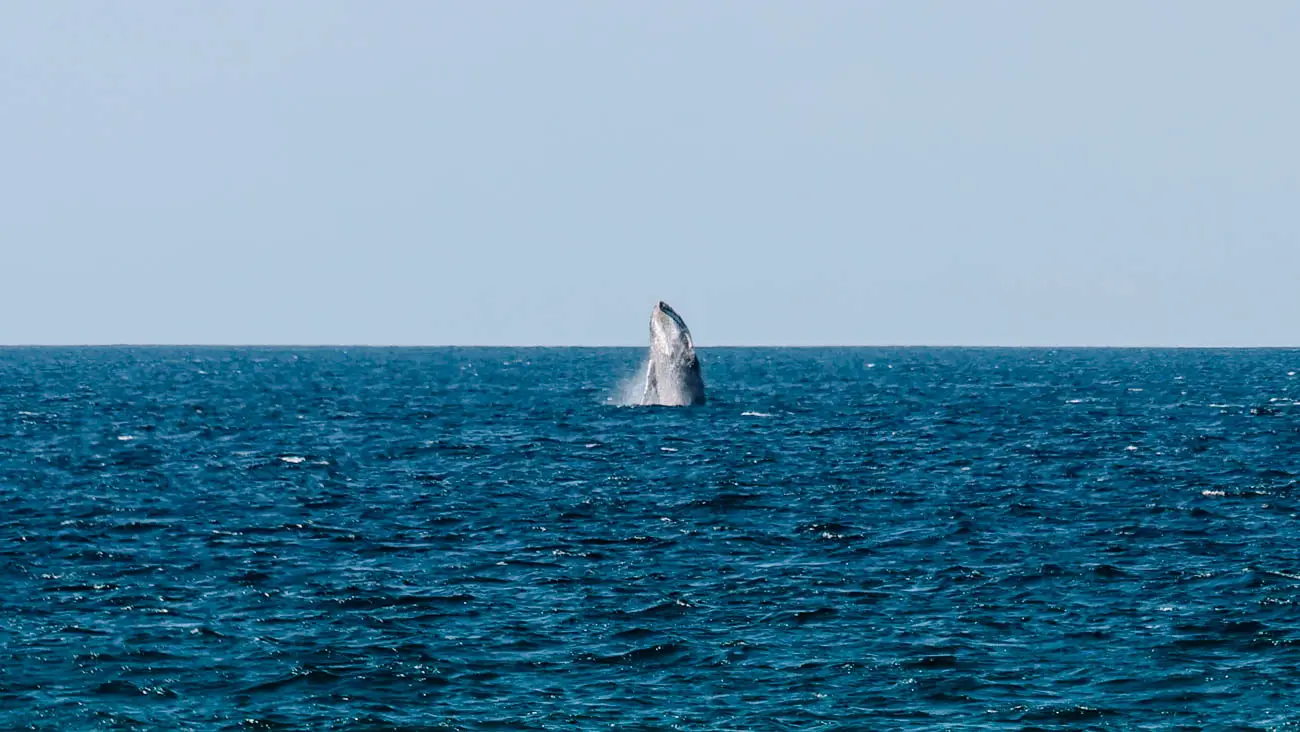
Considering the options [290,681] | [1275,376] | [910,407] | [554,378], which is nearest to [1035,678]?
[290,681]

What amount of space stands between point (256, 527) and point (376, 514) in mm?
3545

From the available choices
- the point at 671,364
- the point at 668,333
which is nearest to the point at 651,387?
the point at 671,364

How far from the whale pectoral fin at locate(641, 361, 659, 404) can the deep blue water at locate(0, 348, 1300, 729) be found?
1773 cm

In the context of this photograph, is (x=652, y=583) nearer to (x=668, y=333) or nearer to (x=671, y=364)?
(x=668, y=333)

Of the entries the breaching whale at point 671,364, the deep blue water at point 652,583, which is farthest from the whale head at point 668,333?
the deep blue water at point 652,583

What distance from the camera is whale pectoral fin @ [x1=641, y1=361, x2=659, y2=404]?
8022 cm

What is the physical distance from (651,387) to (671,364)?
12.0ft

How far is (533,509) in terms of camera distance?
40281 mm

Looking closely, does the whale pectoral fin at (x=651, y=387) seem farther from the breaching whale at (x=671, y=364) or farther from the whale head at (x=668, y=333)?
the whale head at (x=668, y=333)

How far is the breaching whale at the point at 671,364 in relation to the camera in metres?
71.6

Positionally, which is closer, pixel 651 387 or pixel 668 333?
pixel 668 333

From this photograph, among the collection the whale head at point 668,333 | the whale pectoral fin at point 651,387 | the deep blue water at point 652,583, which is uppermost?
the whale head at point 668,333

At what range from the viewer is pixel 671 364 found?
3068 inches

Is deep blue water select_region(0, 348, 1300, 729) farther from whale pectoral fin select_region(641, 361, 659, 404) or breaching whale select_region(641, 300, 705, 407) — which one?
whale pectoral fin select_region(641, 361, 659, 404)
